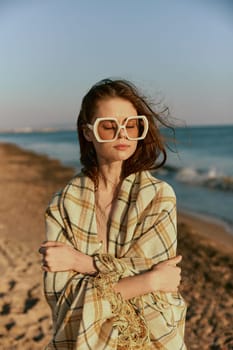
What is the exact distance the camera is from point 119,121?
205cm

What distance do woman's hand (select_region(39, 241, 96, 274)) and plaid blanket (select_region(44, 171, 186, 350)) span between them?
31 mm

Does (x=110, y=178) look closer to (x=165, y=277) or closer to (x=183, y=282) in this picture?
(x=165, y=277)

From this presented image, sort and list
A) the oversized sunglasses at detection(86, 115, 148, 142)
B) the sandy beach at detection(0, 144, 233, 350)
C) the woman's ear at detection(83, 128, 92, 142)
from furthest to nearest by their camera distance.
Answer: the sandy beach at detection(0, 144, 233, 350) < the woman's ear at detection(83, 128, 92, 142) < the oversized sunglasses at detection(86, 115, 148, 142)

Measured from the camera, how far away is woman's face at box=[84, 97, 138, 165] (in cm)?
206

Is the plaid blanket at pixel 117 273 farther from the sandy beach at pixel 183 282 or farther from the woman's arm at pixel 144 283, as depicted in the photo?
the sandy beach at pixel 183 282

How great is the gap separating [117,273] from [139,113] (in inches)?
29.2

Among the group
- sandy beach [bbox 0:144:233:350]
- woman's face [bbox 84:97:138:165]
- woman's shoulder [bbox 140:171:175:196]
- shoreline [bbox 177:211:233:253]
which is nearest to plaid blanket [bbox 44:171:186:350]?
woman's shoulder [bbox 140:171:175:196]

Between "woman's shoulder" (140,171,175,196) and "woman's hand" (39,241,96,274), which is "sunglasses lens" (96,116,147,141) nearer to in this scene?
"woman's shoulder" (140,171,175,196)

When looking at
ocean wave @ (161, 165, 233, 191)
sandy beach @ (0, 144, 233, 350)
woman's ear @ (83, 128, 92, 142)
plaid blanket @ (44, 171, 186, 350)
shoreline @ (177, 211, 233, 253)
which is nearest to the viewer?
plaid blanket @ (44, 171, 186, 350)

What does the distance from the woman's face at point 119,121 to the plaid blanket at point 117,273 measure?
14 centimetres

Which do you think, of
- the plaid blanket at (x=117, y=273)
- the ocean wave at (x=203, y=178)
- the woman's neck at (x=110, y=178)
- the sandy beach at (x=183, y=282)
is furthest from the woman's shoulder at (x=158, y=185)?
the ocean wave at (x=203, y=178)

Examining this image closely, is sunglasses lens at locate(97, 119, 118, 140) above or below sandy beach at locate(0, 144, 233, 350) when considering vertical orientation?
above

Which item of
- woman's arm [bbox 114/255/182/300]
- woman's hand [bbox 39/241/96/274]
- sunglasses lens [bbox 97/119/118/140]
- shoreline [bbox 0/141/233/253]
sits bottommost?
shoreline [bbox 0/141/233/253]

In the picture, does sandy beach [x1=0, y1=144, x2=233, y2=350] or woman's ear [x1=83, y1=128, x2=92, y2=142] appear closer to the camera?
woman's ear [x1=83, y1=128, x2=92, y2=142]
